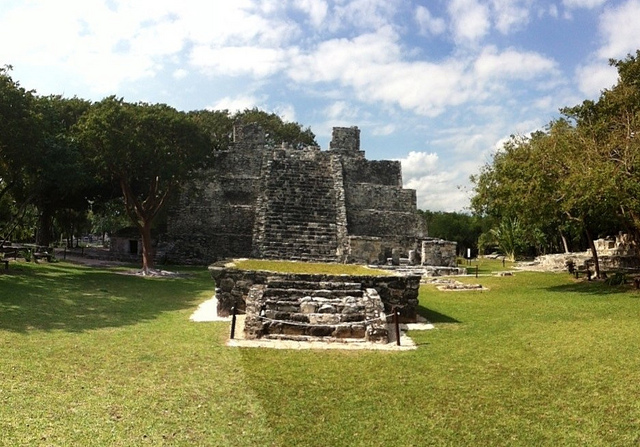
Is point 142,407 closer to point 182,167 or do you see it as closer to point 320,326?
point 320,326

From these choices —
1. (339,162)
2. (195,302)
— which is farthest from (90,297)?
(339,162)

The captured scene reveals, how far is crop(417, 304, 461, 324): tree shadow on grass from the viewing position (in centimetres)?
1066

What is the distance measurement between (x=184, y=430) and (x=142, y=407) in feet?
2.35

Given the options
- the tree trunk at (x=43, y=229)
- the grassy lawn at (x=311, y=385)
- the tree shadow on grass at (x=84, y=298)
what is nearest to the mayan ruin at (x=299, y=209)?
the tree shadow on grass at (x=84, y=298)

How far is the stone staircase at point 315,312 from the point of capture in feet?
28.5

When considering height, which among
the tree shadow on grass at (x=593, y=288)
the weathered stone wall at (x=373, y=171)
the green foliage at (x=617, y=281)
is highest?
the weathered stone wall at (x=373, y=171)

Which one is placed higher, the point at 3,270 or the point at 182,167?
the point at 182,167

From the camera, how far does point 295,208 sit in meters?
24.8

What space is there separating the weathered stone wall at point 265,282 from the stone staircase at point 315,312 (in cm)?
31

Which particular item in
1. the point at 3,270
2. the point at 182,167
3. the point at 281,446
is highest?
the point at 182,167

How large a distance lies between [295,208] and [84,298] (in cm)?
1338

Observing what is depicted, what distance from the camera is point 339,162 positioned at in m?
28.2

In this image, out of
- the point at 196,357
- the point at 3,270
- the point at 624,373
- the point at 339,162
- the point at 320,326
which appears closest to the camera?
the point at 624,373

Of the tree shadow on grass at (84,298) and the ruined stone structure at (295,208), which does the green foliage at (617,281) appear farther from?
the tree shadow on grass at (84,298)
